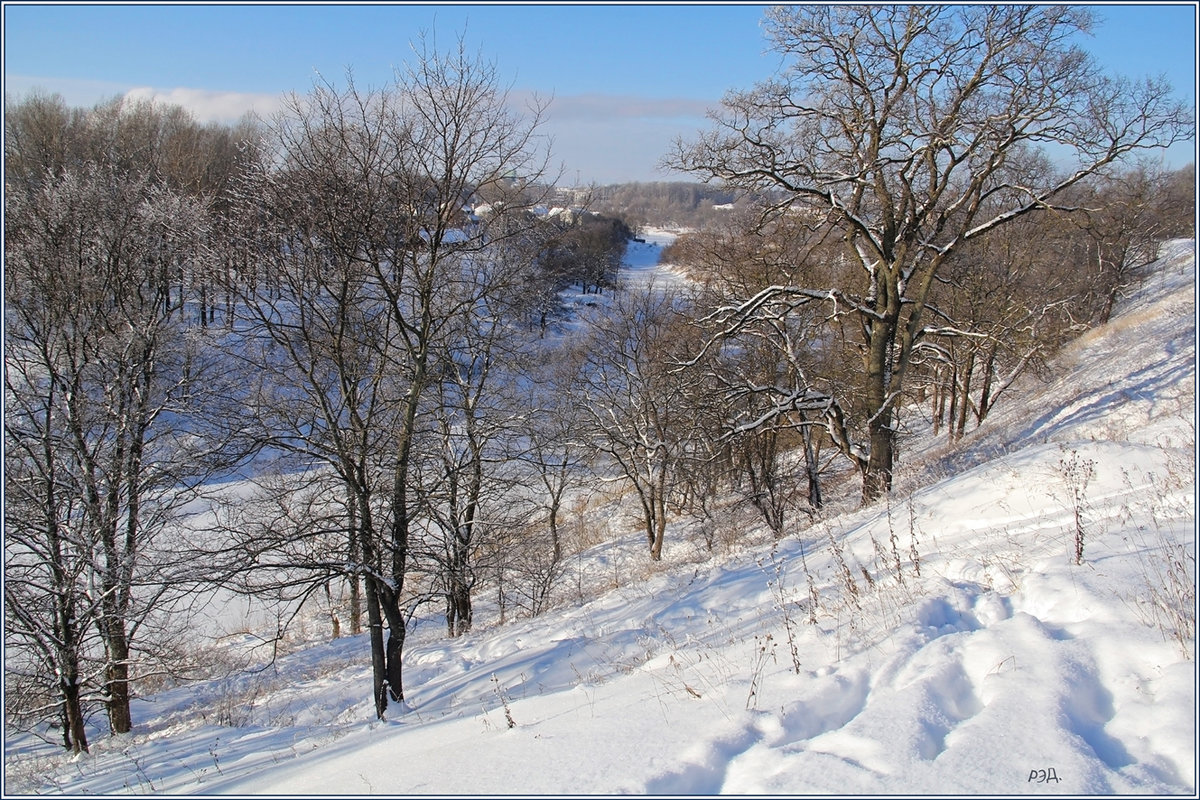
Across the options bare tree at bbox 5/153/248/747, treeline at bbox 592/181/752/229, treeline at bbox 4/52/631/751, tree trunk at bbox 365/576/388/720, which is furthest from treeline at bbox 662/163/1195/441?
treeline at bbox 592/181/752/229

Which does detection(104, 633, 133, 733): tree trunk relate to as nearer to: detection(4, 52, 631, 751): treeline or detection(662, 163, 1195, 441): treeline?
detection(4, 52, 631, 751): treeline

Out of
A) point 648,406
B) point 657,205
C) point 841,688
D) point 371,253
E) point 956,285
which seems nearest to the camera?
point 841,688

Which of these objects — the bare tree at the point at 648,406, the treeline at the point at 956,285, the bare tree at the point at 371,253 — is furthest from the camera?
the bare tree at the point at 648,406

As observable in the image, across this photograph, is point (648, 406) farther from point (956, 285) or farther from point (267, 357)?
point (267, 357)

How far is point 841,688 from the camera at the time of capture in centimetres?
351

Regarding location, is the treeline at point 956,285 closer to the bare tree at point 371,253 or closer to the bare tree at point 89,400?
the bare tree at point 371,253

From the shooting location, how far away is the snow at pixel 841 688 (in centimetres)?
282

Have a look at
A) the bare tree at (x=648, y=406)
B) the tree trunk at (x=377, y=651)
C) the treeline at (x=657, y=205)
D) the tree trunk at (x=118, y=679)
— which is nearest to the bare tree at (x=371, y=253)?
the tree trunk at (x=377, y=651)

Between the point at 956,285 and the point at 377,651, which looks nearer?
the point at 377,651

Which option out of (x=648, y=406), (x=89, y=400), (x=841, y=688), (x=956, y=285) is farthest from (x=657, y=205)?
(x=841, y=688)

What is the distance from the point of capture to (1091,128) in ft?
29.0

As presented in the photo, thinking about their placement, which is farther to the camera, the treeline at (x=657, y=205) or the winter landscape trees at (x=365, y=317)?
the treeline at (x=657, y=205)

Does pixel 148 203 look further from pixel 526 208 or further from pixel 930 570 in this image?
pixel 930 570

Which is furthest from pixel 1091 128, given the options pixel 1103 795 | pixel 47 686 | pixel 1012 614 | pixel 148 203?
pixel 47 686
